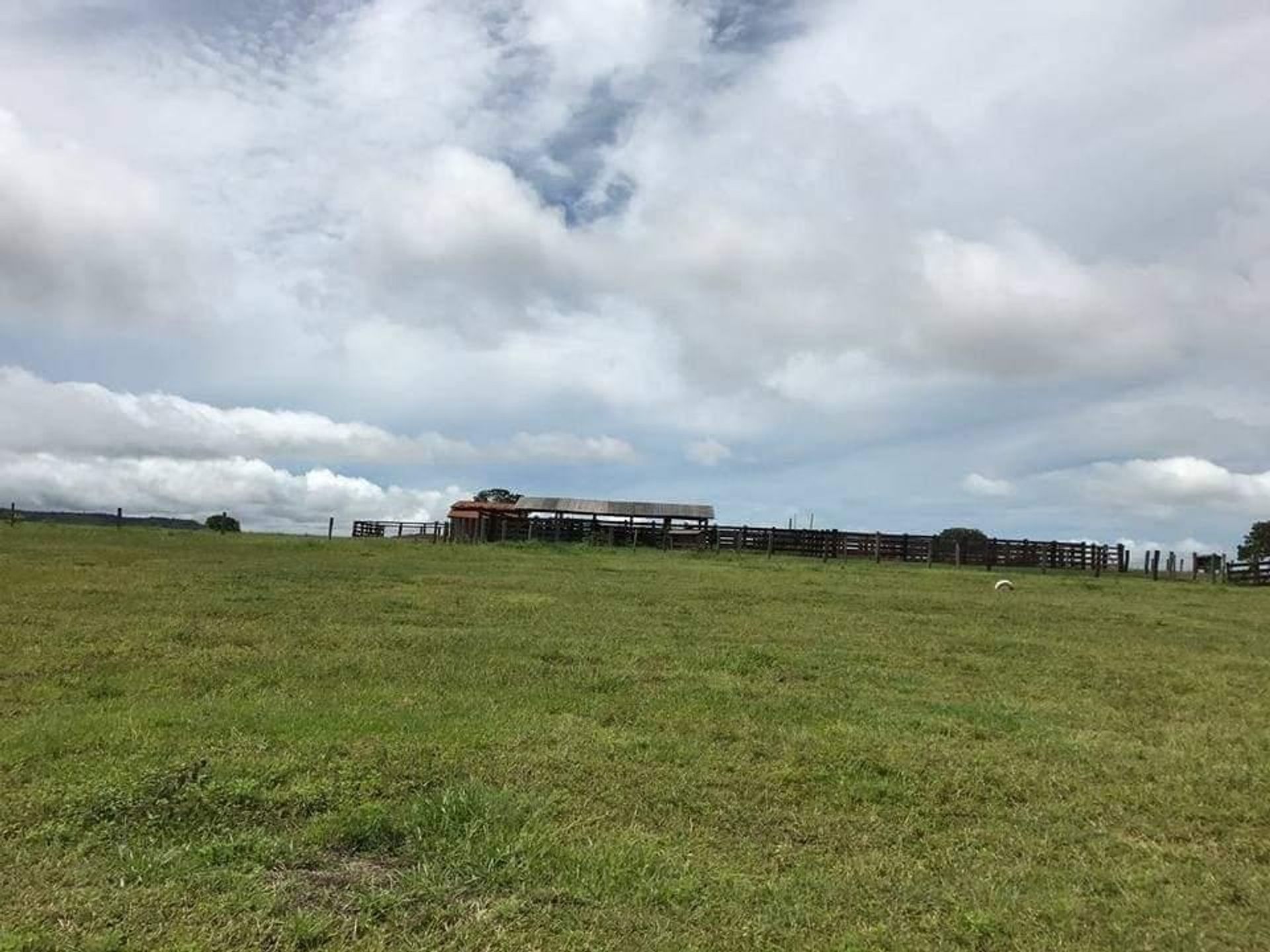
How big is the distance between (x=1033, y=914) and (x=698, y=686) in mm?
6188

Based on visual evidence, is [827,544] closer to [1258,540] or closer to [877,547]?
[877,547]

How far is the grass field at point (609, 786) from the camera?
17.3 ft

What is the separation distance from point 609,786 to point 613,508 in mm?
52164

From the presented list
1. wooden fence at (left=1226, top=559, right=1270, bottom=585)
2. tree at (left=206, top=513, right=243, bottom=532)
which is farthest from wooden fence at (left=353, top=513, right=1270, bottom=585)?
tree at (left=206, top=513, right=243, bottom=532)

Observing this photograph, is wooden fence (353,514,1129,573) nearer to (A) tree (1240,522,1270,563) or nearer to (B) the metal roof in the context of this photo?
(B) the metal roof

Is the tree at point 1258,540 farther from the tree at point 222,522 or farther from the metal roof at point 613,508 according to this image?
the tree at point 222,522

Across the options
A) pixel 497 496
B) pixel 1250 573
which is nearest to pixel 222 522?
pixel 497 496

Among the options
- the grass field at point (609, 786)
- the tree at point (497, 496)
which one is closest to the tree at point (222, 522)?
the tree at point (497, 496)

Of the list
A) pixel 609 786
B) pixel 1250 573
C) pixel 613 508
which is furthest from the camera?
pixel 613 508

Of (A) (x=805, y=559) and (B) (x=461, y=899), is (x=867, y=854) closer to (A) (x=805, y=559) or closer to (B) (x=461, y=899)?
(B) (x=461, y=899)

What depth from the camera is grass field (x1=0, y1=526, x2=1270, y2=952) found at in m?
5.27

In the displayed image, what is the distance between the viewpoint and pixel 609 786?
7.60 m

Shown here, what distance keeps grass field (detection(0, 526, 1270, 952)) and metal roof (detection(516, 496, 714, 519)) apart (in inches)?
1500

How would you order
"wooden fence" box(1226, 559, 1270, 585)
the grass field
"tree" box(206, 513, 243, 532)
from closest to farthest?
1. the grass field
2. "wooden fence" box(1226, 559, 1270, 585)
3. "tree" box(206, 513, 243, 532)
